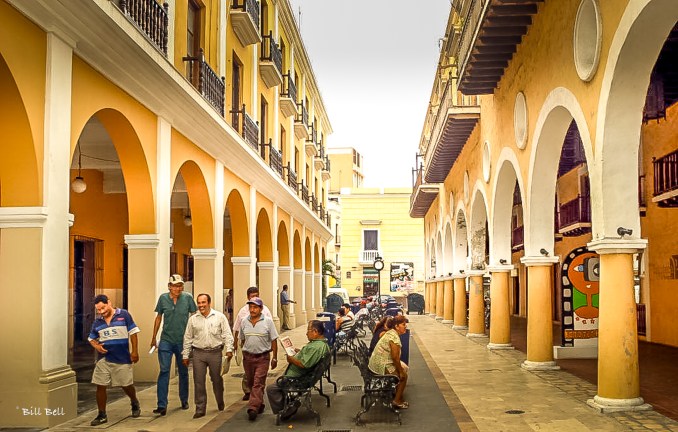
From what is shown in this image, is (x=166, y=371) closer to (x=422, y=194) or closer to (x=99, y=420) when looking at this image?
(x=99, y=420)

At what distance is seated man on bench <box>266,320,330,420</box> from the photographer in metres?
9.51

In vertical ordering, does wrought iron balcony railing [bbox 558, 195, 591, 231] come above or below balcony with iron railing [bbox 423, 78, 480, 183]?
below

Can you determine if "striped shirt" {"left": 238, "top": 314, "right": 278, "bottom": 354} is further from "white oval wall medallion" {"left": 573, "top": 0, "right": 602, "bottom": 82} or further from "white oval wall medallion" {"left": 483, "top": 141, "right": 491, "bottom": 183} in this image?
"white oval wall medallion" {"left": 483, "top": 141, "right": 491, "bottom": 183}

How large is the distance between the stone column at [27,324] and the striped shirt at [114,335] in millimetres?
558

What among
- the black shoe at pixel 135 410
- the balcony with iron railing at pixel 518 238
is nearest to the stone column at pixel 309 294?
the balcony with iron railing at pixel 518 238

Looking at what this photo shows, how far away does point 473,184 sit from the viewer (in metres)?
21.6

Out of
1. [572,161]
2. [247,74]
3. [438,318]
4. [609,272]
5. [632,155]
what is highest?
[247,74]

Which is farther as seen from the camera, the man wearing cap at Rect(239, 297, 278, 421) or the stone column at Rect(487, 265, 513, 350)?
the stone column at Rect(487, 265, 513, 350)

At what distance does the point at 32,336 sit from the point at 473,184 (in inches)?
593

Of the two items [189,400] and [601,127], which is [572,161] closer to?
[601,127]

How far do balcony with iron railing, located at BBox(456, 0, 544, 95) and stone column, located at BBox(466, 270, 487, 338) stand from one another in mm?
6736

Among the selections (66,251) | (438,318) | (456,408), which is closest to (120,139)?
(66,251)

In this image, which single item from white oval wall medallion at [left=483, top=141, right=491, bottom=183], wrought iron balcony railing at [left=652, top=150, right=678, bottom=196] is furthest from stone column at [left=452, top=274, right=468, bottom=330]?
wrought iron balcony railing at [left=652, top=150, right=678, bottom=196]

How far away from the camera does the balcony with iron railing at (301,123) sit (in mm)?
28234
